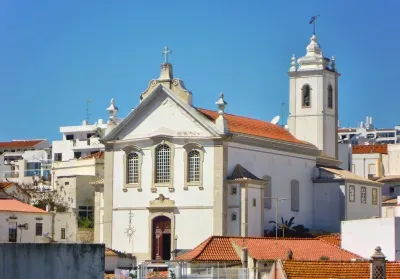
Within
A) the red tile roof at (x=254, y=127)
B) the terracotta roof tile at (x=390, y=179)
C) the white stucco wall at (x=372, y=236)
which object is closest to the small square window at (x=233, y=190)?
the red tile roof at (x=254, y=127)

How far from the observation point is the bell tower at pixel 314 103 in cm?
8256

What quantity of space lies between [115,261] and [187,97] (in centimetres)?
981

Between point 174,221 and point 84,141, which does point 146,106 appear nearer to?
point 174,221

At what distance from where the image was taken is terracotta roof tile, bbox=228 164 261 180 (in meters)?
69.9

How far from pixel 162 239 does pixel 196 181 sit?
3.67 metres

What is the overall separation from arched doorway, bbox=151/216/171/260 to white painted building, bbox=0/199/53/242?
358 inches

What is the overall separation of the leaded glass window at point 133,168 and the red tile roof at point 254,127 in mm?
4532

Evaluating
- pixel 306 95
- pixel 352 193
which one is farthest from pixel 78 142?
pixel 352 193

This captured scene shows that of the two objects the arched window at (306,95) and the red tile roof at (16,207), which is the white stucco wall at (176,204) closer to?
the red tile roof at (16,207)

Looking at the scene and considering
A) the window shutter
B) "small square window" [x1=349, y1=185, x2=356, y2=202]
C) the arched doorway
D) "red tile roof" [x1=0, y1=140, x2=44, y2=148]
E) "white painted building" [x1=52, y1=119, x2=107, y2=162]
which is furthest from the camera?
"red tile roof" [x1=0, y1=140, x2=44, y2=148]

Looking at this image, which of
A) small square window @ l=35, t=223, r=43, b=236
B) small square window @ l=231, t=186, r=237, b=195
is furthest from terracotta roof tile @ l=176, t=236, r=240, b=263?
small square window @ l=35, t=223, r=43, b=236

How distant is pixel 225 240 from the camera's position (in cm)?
6016

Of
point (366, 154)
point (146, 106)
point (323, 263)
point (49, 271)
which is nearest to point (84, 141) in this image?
point (366, 154)

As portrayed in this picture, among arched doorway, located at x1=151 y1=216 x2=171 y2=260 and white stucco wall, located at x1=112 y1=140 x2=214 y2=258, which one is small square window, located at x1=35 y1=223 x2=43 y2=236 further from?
arched doorway, located at x1=151 y1=216 x2=171 y2=260
